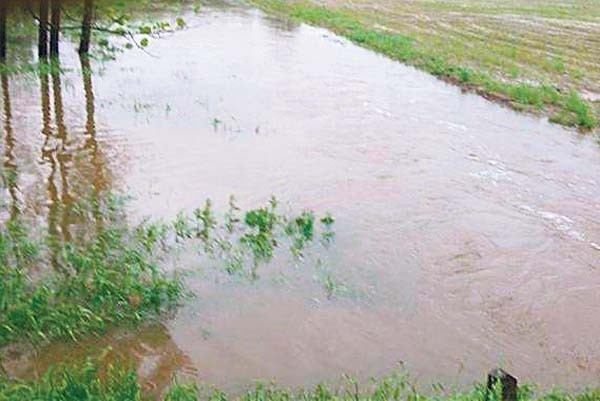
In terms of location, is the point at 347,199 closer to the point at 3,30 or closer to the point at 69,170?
the point at 69,170

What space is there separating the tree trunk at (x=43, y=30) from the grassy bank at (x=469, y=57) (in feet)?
32.0

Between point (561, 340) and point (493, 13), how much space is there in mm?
28023

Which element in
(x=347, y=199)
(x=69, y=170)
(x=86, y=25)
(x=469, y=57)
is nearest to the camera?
(x=347, y=199)

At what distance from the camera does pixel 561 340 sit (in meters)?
7.02

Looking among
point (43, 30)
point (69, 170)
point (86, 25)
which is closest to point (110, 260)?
point (69, 170)

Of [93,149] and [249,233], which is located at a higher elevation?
[249,233]

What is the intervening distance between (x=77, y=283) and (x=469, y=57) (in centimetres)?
1688

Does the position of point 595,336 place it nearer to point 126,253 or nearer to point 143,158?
point 126,253

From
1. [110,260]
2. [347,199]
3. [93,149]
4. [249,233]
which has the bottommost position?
[93,149]

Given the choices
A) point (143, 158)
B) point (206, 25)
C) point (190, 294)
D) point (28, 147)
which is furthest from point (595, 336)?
point (206, 25)

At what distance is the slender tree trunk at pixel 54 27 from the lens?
1695 cm

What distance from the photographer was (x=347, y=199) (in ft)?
33.6

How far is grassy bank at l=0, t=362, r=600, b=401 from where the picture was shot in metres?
5.09

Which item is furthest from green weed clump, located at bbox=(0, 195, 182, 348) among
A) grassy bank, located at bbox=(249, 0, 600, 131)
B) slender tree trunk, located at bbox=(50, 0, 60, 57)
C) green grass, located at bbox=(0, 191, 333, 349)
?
grassy bank, located at bbox=(249, 0, 600, 131)
